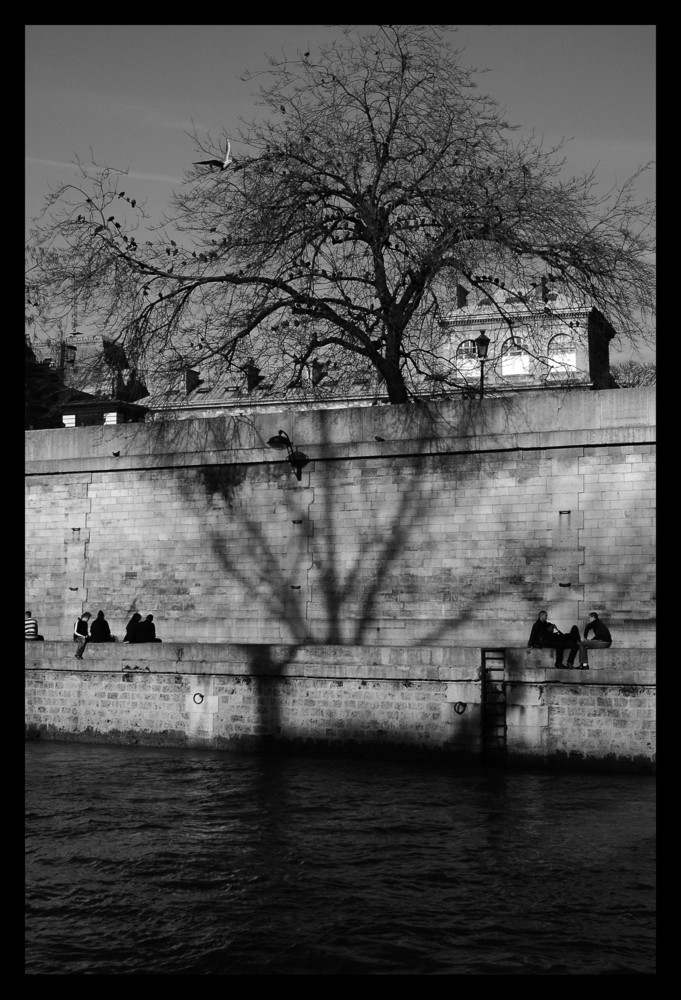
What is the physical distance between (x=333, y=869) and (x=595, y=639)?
6008mm

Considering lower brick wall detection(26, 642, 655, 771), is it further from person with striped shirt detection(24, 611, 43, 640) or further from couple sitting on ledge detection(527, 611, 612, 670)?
person with striped shirt detection(24, 611, 43, 640)

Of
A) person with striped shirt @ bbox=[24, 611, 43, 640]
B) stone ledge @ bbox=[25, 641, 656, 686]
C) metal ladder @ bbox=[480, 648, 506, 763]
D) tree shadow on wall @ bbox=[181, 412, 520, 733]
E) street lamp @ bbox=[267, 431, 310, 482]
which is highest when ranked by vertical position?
street lamp @ bbox=[267, 431, 310, 482]

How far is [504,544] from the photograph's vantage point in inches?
691

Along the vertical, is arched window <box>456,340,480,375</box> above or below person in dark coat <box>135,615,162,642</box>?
above

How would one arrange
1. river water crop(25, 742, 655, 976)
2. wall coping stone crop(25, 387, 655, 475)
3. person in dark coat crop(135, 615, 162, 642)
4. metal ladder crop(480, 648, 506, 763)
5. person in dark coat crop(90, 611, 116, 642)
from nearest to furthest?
river water crop(25, 742, 655, 976), metal ladder crop(480, 648, 506, 763), wall coping stone crop(25, 387, 655, 475), person in dark coat crop(135, 615, 162, 642), person in dark coat crop(90, 611, 116, 642)

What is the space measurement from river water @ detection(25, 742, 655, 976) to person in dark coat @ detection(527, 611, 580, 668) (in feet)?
4.87

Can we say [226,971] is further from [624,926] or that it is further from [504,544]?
[504,544]

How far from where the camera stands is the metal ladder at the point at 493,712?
1471 centimetres

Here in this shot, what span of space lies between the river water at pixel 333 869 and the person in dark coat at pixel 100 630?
288cm

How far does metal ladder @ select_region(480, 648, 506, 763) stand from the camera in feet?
48.3

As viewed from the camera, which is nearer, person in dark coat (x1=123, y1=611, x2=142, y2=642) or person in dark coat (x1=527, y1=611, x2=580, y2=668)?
person in dark coat (x1=527, y1=611, x2=580, y2=668)

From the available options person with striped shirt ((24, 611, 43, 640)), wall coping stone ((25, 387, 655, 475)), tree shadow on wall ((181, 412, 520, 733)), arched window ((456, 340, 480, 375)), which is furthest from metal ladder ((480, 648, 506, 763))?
person with striped shirt ((24, 611, 43, 640))

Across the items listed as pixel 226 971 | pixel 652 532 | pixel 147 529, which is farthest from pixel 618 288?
pixel 226 971
